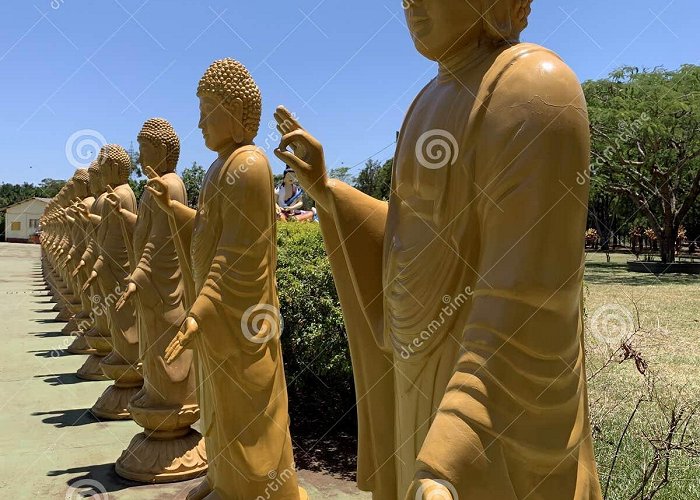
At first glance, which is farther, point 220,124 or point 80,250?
point 80,250

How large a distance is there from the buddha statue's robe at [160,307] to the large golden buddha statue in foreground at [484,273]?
3344 mm

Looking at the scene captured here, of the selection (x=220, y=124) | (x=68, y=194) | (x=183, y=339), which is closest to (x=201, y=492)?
(x=183, y=339)

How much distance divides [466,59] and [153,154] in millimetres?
4115

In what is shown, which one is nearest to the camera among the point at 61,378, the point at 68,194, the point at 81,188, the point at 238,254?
the point at 238,254

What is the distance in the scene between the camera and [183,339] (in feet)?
10.8

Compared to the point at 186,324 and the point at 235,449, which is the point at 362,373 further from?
the point at 235,449

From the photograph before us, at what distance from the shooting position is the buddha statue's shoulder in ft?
5.17

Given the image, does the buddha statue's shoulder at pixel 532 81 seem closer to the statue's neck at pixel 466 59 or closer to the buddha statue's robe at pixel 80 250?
the statue's neck at pixel 466 59

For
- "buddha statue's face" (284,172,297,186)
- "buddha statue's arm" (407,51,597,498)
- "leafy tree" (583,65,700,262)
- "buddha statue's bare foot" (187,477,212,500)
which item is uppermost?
"leafy tree" (583,65,700,262)

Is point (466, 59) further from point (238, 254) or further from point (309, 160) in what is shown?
point (238, 254)

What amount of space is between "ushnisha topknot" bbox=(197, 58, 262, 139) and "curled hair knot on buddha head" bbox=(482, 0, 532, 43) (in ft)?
7.57

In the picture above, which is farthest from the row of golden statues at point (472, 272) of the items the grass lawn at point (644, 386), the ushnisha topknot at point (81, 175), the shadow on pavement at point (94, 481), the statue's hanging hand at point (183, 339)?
the ushnisha topknot at point (81, 175)

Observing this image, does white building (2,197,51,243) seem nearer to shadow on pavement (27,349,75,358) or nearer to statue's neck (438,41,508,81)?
shadow on pavement (27,349,75,358)

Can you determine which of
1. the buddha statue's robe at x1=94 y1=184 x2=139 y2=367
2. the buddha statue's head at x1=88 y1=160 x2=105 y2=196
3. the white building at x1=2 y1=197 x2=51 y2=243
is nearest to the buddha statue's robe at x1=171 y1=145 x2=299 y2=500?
the buddha statue's robe at x1=94 y1=184 x2=139 y2=367
